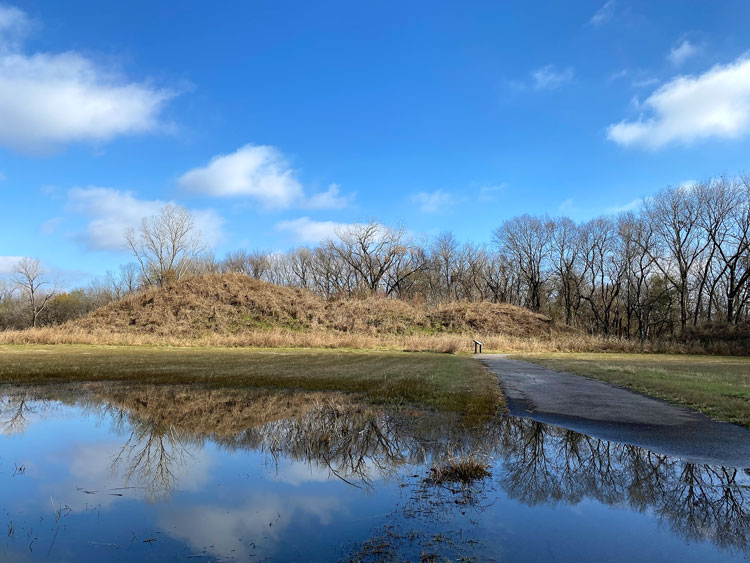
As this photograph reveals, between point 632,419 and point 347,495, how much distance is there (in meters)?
6.19

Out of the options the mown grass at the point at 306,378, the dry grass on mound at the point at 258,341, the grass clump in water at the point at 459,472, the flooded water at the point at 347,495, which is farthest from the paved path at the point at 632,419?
the dry grass on mound at the point at 258,341

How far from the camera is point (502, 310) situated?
49938 mm

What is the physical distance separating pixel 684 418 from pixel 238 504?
8.06 meters

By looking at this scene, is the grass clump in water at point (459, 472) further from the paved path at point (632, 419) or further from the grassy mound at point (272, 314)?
the grassy mound at point (272, 314)

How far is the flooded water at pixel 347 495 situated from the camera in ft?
11.2

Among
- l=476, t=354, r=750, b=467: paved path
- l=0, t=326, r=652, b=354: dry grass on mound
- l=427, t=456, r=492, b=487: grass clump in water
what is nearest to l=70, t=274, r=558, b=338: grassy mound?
l=0, t=326, r=652, b=354: dry grass on mound

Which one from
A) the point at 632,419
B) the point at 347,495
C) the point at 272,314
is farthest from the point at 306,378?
the point at 272,314

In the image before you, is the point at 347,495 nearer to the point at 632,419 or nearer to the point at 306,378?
the point at 632,419

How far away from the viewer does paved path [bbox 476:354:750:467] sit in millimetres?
6125

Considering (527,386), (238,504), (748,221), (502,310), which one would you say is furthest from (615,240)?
(238,504)

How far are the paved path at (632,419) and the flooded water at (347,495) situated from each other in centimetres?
A: 53

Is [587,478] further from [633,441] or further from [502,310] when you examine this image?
[502,310]

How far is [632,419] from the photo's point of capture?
8188mm

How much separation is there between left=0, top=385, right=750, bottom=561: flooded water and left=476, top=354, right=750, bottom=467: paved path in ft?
1.73
